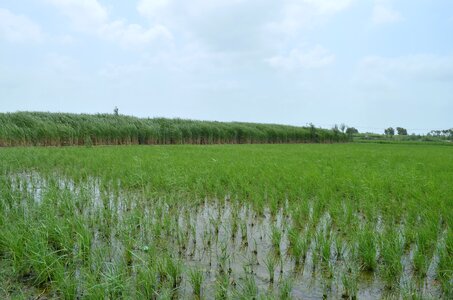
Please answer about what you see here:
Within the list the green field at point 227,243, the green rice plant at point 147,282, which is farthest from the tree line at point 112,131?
the green rice plant at point 147,282

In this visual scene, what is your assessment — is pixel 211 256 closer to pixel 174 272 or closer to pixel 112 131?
pixel 174 272

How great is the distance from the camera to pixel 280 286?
2424 millimetres

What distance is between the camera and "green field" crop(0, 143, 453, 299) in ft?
7.80

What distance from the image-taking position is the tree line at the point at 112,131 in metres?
15.4

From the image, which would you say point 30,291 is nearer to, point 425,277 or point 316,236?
point 316,236

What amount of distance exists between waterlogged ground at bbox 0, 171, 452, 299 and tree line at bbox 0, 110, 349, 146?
1288 centimetres

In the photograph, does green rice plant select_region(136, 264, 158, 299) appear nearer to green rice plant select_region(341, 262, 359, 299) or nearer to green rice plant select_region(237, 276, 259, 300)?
green rice plant select_region(237, 276, 259, 300)

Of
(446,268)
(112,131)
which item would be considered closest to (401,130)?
(112,131)

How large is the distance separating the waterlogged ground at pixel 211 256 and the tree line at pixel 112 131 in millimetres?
12879

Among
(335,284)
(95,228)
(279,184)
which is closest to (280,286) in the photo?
(335,284)

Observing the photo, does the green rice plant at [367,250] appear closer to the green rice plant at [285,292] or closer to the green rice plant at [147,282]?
the green rice plant at [285,292]

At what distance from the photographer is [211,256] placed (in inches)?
118

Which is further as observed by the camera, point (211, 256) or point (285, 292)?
point (211, 256)

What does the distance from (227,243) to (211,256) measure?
0.29m
